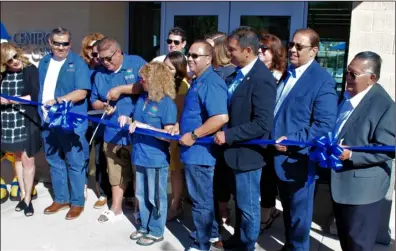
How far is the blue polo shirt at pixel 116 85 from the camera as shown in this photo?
12.7 ft

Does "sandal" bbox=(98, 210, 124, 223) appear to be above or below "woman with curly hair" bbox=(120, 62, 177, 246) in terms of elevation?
below

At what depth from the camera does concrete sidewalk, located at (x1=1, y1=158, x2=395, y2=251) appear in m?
3.65

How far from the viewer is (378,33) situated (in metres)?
4.79

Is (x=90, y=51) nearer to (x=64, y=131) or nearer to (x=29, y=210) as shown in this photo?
(x=64, y=131)

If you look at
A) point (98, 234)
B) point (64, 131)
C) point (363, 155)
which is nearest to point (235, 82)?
point (363, 155)

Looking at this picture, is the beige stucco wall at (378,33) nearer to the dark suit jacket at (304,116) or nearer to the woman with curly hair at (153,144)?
the dark suit jacket at (304,116)

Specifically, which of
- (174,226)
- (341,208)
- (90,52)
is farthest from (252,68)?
(90,52)

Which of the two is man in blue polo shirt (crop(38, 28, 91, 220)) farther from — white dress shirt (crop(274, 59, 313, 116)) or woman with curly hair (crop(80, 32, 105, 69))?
white dress shirt (crop(274, 59, 313, 116))

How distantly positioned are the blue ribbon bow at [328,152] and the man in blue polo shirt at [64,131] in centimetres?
218

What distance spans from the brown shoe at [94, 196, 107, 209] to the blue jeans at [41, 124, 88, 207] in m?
0.17

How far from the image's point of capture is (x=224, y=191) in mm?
3914

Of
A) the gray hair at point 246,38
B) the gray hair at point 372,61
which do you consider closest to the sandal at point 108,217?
the gray hair at point 246,38

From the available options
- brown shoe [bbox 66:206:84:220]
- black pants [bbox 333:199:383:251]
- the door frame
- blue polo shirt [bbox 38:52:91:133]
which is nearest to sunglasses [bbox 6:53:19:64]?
blue polo shirt [bbox 38:52:91:133]

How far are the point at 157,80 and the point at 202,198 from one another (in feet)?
3.16
